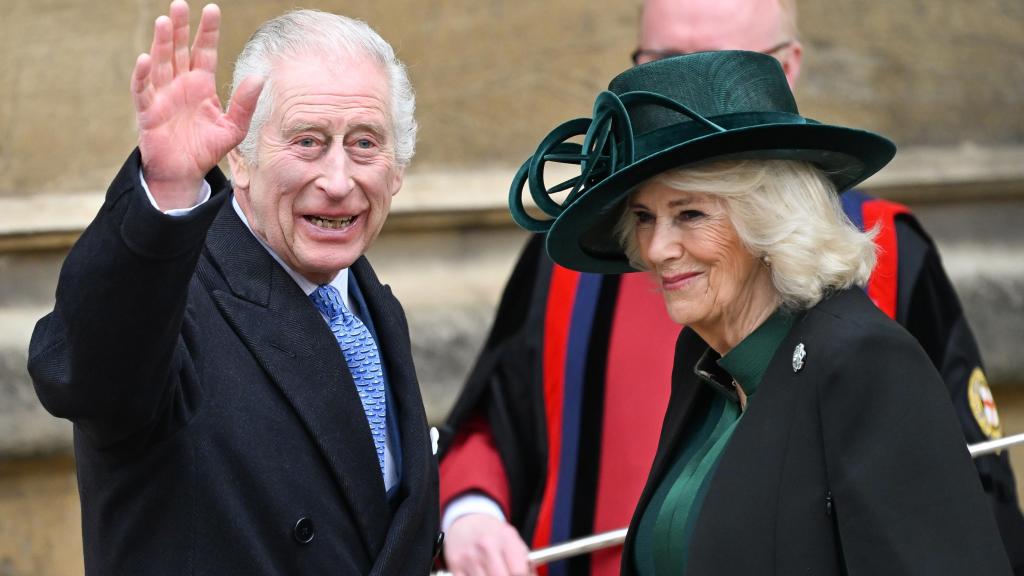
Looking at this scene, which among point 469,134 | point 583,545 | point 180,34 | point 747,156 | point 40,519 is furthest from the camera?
point 469,134

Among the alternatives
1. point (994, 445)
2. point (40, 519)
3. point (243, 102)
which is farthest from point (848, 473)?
point (40, 519)

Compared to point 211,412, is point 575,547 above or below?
below

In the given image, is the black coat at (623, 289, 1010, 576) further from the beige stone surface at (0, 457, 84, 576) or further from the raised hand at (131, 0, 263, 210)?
the beige stone surface at (0, 457, 84, 576)

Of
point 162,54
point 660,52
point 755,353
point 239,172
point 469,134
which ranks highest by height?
point 162,54

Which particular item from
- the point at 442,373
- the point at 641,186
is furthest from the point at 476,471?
the point at 641,186

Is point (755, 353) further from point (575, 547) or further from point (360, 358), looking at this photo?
point (575, 547)

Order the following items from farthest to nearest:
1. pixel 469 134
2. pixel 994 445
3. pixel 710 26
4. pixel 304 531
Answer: pixel 469 134 < pixel 710 26 < pixel 994 445 < pixel 304 531

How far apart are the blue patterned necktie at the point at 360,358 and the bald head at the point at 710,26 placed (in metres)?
1.56

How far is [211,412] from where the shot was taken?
246cm

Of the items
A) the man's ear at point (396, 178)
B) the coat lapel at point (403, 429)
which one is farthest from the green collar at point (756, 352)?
the man's ear at point (396, 178)

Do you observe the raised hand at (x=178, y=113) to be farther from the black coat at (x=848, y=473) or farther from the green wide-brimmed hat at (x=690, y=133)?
the black coat at (x=848, y=473)

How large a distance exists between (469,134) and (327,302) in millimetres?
2519

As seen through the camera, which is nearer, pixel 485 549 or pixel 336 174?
pixel 336 174

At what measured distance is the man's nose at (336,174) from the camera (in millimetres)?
2697
